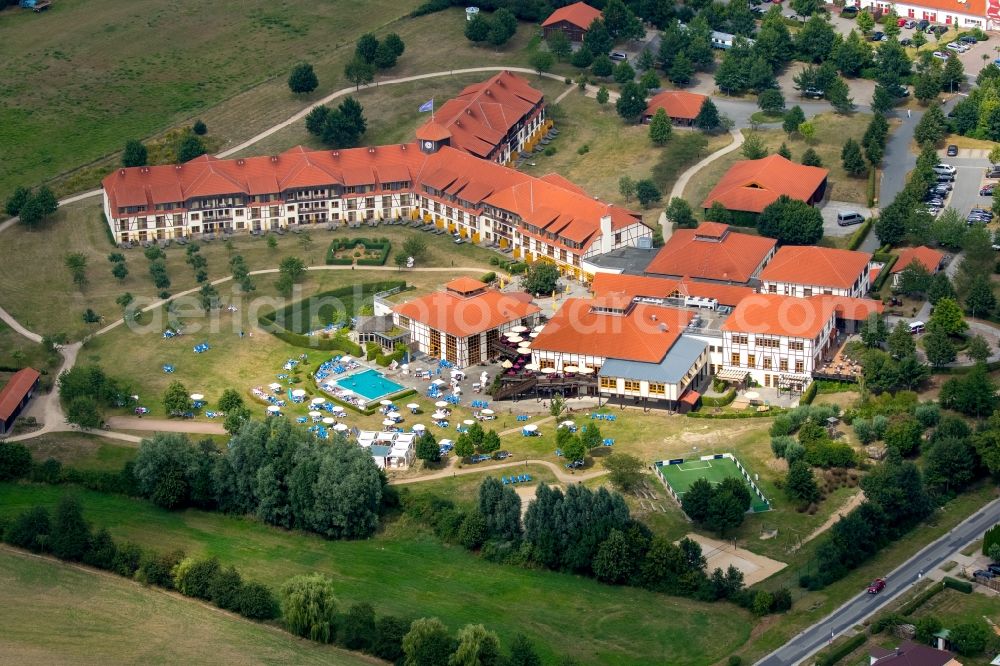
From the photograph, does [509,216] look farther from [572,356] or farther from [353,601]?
[353,601]

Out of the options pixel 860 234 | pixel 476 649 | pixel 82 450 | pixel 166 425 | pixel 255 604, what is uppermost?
pixel 860 234

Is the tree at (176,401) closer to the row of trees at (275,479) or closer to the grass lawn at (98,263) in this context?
the row of trees at (275,479)

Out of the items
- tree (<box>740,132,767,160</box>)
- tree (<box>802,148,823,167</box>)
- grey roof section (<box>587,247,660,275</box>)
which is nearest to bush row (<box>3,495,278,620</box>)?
grey roof section (<box>587,247,660,275</box>)

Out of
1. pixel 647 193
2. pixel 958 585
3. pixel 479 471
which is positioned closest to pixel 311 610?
pixel 479 471

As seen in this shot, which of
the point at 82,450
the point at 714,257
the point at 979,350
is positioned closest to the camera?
the point at 82,450

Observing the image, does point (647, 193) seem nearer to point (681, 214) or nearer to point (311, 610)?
point (681, 214)
